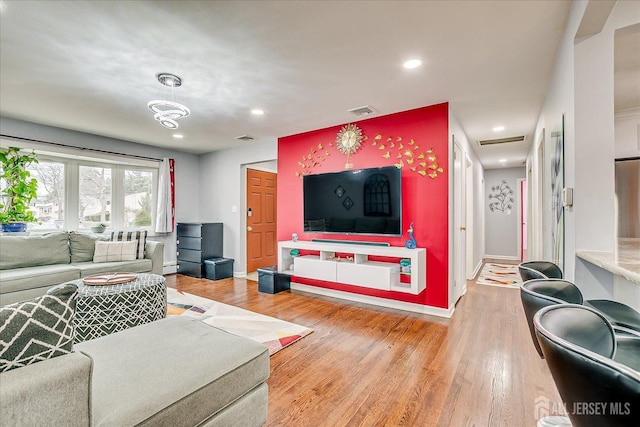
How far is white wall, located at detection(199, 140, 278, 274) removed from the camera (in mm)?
5387

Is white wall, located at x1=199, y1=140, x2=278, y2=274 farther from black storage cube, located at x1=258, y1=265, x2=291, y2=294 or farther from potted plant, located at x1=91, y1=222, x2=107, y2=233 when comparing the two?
potted plant, located at x1=91, y1=222, x2=107, y2=233

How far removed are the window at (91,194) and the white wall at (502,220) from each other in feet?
26.0

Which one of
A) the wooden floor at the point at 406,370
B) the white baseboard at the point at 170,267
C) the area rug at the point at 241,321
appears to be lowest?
the wooden floor at the point at 406,370

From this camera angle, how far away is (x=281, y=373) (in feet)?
7.07

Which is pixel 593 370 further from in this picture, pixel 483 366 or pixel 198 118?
pixel 198 118

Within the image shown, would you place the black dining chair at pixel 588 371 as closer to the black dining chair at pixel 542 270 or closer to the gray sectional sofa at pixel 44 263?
the black dining chair at pixel 542 270

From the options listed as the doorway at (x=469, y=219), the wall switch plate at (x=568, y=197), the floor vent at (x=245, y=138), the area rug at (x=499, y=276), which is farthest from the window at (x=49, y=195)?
the area rug at (x=499, y=276)

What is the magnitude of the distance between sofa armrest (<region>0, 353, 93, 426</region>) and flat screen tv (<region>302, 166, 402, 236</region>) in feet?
10.3

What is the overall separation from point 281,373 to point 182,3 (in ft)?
8.09

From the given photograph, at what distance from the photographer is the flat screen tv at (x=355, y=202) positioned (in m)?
3.60

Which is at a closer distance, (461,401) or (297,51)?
(461,401)

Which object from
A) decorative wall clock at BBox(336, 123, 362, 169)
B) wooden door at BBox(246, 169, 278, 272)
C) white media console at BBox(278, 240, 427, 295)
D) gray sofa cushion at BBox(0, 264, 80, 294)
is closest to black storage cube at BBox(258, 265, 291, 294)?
white media console at BBox(278, 240, 427, 295)

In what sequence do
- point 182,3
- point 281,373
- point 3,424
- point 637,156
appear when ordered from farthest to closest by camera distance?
point 637,156
point 281,373
point 182,3
point 3,424

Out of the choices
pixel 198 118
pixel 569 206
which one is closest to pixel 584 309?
pixel 569 206
